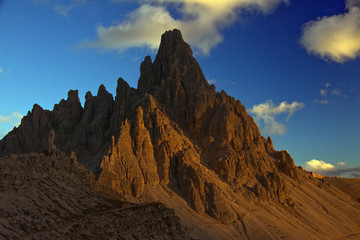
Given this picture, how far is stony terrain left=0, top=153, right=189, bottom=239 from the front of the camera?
48.3m

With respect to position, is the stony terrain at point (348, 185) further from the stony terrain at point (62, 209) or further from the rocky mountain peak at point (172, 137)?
the stony terrain at point (62, 209)

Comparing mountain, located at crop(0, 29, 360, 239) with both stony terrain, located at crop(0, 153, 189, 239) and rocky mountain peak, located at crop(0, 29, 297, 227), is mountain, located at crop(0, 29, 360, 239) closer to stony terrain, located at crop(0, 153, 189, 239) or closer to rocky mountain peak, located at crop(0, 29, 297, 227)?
rocky mountain peak, located at crop(0, 29, 297, 227)

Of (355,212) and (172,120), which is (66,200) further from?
(355,212)

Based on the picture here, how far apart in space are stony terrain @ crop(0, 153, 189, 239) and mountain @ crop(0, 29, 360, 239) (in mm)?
11199

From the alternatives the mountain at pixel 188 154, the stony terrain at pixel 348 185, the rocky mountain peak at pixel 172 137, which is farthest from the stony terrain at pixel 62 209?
the stony terrain at pixel 348 185

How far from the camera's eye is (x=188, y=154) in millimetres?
99938

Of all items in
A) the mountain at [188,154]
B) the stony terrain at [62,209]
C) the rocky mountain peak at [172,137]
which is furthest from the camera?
the rocky mountain peak at [172,137]

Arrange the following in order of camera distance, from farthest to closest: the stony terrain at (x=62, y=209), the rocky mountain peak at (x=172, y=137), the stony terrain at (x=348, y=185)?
the stony terrain at (x=348, y=185) < the rocky mountain peak at (x=172, y=137) < the stony terrain at (x=62, y=209)

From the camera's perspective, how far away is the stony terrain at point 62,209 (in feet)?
159

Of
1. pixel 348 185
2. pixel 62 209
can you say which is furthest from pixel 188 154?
pixel 348 185

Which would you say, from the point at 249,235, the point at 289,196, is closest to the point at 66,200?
the point at 249,235

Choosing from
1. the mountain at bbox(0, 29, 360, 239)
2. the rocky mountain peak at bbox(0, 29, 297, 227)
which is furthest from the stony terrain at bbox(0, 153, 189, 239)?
the rocky mountain peak at bbox(0, 29, 297, 227)

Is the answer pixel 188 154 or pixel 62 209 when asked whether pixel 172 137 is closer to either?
pixel 188 154

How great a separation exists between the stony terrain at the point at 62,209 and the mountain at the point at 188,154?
1120 cm
